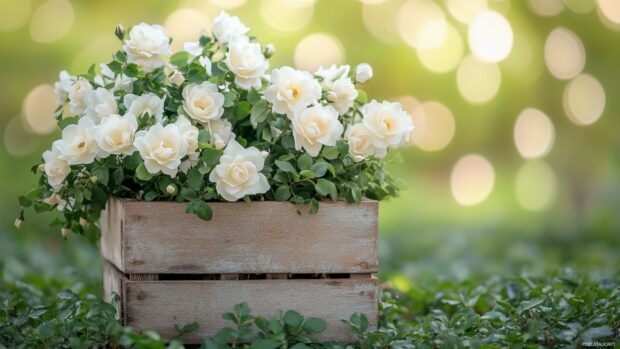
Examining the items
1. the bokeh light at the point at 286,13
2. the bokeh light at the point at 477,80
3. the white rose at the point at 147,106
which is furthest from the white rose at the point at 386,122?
the bokeh light at the point at 477,80

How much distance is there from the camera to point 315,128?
5.17ft

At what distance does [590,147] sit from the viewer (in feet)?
15.1

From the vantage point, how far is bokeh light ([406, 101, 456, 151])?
472 centimetres

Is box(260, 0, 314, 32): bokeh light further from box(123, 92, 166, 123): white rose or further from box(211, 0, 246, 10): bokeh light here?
box(123, 92, 166, 123): white rose

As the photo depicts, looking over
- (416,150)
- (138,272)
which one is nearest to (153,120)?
(138,272)

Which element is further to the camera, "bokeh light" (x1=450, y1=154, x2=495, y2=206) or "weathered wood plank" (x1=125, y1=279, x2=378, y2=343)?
"bokeh light" (x1=450, y1=154, x2=495, y2=206)

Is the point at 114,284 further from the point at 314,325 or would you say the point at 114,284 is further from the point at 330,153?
the point at 330,153

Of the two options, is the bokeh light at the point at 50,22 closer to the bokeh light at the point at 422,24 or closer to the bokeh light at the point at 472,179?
the bokeh light at the point at 422,24

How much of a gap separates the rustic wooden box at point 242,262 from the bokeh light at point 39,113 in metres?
3.00

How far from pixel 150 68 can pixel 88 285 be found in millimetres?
1017

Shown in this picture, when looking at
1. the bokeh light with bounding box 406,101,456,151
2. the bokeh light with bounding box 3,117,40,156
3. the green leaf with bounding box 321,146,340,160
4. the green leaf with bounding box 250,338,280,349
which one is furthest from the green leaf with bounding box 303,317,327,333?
the bokeh light with bounding box 3,117,40,156

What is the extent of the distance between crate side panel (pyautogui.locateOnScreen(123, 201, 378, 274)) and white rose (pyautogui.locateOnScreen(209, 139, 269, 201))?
0.08 meters

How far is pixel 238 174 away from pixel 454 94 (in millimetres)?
3244

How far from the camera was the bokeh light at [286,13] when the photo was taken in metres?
4.15
